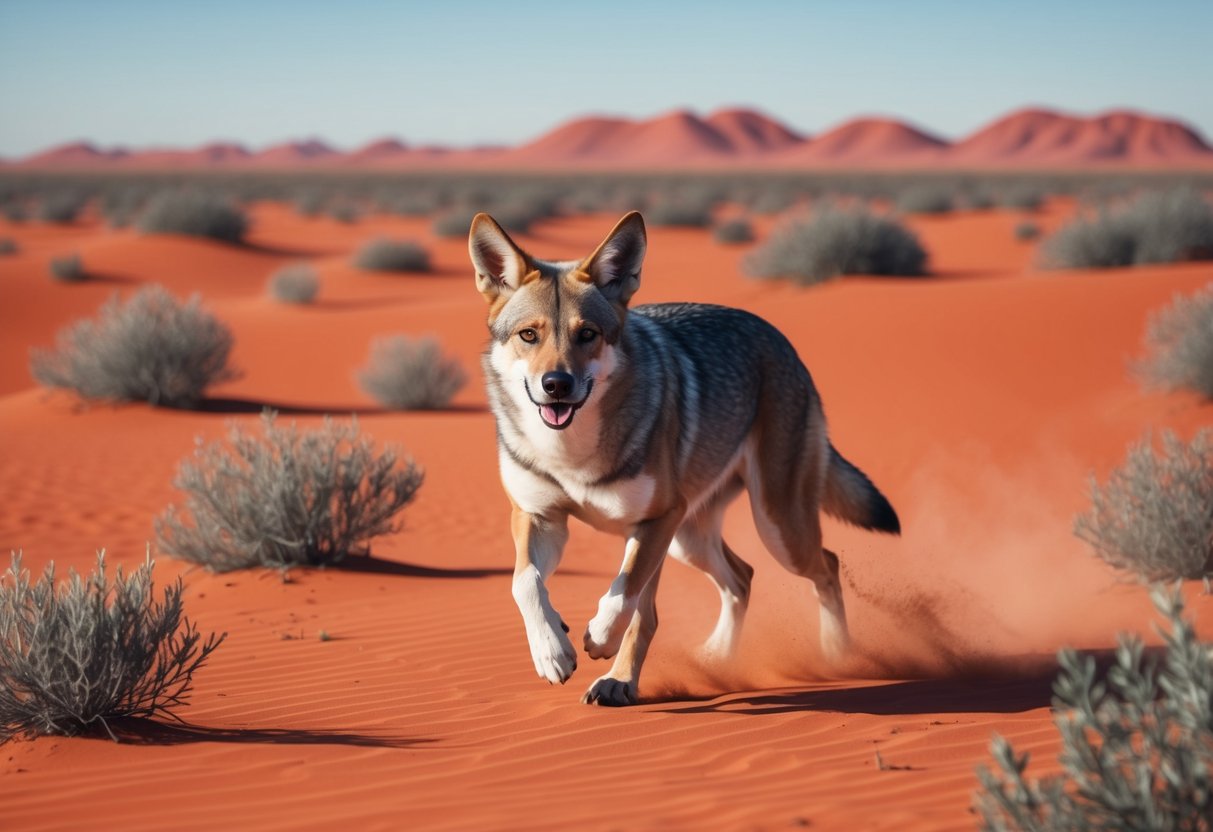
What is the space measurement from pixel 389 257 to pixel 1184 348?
21.9 meters

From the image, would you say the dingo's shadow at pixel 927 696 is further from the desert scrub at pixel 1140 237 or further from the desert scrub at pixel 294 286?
the desert scrub at pixel 294 286

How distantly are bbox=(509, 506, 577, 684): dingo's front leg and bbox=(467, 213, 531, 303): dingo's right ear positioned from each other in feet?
3.23

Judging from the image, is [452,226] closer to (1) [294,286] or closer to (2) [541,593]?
(1) [294,286]

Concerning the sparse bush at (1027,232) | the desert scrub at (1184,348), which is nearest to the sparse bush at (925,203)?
the sparse bush at (1027,232)

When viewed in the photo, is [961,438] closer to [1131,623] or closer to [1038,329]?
[1038,329]

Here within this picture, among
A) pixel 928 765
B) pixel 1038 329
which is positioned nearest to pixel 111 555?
pixel 928 765

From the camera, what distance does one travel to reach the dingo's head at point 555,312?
5129 millimetres

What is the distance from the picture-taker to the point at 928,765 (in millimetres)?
4535

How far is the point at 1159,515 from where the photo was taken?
308 inches

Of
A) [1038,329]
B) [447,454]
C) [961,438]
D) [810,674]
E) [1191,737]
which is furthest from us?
[1038,329]

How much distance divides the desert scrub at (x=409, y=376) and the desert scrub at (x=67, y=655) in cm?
1256

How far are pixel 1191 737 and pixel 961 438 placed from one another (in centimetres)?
1101

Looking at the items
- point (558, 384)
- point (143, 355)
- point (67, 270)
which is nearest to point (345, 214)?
point (67, 270)

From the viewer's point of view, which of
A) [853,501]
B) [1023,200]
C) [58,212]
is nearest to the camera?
[853,501]
